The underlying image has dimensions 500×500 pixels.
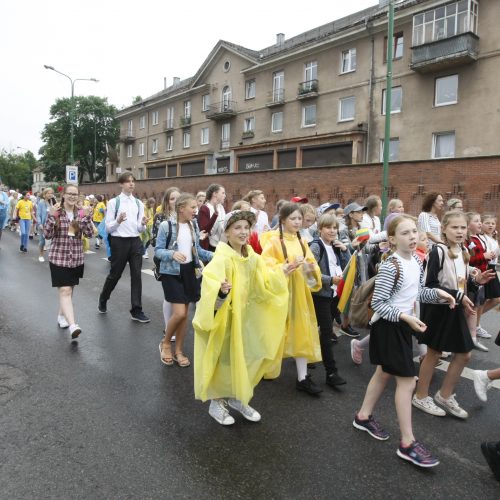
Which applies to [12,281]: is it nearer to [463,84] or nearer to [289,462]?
[289,462]

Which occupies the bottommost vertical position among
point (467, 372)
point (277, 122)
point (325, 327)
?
point (467, 372)

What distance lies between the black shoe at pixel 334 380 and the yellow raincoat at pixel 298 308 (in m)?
0.33

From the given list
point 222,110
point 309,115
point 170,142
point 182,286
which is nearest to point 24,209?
point 182,286

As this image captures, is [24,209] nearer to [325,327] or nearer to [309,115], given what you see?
[325,327]

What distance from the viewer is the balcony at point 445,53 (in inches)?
915

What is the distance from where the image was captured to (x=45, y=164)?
69.6 metres

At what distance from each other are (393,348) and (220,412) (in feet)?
4.69

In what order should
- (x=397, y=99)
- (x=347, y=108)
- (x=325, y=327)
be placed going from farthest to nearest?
(x=347, y=108) → (x=397, y=99) → (x=325, y=327)

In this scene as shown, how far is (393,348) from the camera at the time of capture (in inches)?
126

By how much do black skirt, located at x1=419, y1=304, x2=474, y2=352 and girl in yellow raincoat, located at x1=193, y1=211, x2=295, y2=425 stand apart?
1282mm

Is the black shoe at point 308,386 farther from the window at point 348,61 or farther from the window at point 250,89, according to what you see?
the window at point 250,89

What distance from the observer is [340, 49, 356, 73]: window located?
2905cm

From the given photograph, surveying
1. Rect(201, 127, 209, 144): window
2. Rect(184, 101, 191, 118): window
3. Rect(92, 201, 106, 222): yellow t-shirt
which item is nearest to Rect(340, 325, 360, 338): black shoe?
Rect(92, 201, 106, 222): yellow t-shirt

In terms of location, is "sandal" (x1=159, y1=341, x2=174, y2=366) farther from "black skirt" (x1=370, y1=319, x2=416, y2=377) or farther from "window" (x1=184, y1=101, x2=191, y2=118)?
"window" (x1=184, y1=101, x2=191, y2=118)
